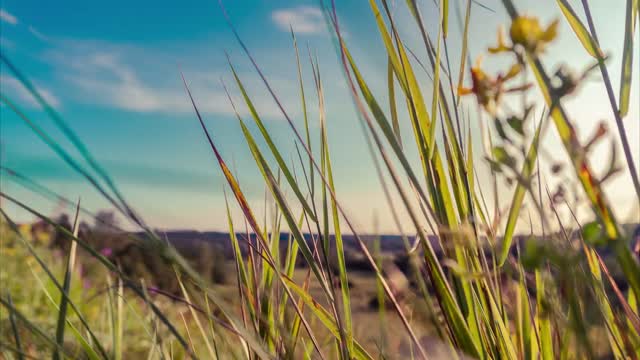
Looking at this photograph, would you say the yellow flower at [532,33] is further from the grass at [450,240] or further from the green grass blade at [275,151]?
the green grass blade at [275,151]

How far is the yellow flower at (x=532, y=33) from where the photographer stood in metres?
0.35

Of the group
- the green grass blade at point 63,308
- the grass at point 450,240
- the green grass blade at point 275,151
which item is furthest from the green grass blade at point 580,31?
the green grass blade at point 63,308

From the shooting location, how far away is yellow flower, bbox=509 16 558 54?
13.8 inches

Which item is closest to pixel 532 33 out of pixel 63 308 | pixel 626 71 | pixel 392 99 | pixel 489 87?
pixel 489 87

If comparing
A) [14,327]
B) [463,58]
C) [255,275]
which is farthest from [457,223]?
[14,327]

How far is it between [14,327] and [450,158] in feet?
1.73

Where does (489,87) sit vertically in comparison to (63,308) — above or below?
above

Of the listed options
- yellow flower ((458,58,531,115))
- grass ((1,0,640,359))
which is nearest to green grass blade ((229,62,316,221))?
grass ((1,0,640,359))

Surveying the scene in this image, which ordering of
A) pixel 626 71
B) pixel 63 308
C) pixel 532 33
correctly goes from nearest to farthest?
pixel 532 33
pixel 626 71
pixel 63 308

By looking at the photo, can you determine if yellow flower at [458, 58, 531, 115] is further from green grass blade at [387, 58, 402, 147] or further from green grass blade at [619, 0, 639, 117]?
green grass blade at [387, 58, 402, 147]

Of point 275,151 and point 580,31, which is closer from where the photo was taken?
point 580,31

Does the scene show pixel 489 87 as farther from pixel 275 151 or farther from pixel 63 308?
pixel 63 308

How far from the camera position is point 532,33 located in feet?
1.15

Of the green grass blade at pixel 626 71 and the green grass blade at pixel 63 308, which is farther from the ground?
the green grass blade at pixel 626 71
